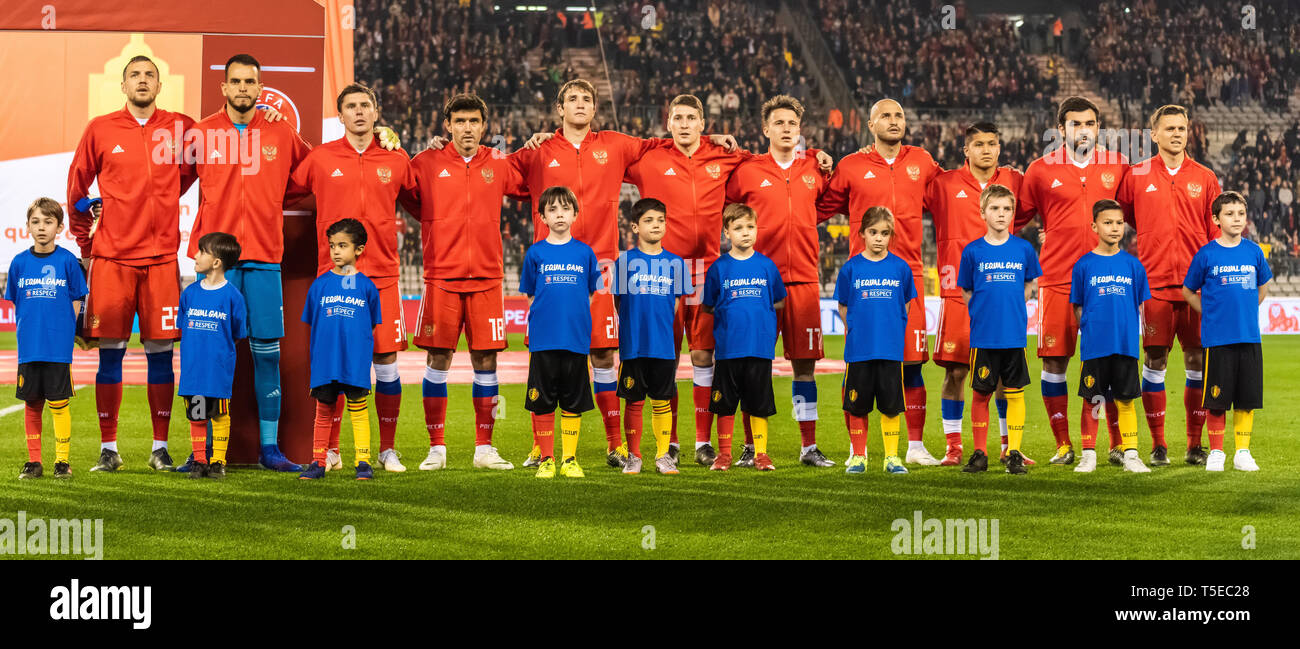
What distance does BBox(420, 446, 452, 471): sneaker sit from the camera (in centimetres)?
789

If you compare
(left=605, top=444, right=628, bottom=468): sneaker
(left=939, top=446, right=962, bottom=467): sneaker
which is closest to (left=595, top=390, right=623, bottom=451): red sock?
(left=605, top=444, right=628, bottom=468): sneaker

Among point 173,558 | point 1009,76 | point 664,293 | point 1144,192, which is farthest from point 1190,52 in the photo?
point 173,558

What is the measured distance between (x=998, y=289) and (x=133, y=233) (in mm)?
5417

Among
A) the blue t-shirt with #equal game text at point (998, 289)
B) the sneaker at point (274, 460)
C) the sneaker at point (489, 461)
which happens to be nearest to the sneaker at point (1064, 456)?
the blue t-shirt with #equal game text at point (998, 289)

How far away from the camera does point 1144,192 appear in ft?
27.9

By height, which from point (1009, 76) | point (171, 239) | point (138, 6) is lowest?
point (171, 239)

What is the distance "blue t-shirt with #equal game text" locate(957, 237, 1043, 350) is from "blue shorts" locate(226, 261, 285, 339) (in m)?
4.37

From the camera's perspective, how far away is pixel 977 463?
25.6ft

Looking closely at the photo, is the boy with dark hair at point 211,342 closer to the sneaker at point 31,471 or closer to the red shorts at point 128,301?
the red shorts at point 128,301

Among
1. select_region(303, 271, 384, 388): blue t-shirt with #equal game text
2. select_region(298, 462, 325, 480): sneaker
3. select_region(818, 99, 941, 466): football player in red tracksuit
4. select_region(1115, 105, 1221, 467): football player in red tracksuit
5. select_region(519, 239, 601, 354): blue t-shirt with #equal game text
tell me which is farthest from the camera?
select_region(1115, 105, 1221, 467): football player in red tracksuit

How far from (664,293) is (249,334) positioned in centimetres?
262

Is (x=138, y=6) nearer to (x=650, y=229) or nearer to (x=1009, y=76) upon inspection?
(x=650, y=229)

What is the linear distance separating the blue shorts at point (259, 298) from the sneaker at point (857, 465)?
368cm

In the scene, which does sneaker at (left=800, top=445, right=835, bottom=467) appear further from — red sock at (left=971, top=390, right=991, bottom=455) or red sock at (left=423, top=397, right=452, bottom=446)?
red sock at (left=423, top=397, right=452, bottom=446)
